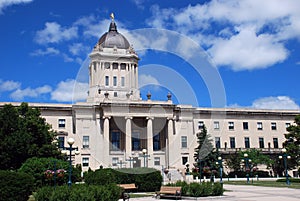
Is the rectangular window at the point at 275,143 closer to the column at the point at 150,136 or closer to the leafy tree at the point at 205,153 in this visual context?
the leafy tree at the point at 205,153

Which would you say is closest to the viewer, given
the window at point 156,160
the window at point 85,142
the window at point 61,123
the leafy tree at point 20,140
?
the leafy tree at point 20,140

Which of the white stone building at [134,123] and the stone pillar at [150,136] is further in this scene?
the white stone building at [134,123]

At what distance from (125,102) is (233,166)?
19789 millimetres

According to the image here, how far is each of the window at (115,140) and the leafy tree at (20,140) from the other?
18909mm

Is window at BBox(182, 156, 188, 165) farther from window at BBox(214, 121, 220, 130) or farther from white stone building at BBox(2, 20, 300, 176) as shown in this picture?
window at BBox(214, 121, 220, 130)

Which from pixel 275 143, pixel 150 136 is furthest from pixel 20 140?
pixel 275 143

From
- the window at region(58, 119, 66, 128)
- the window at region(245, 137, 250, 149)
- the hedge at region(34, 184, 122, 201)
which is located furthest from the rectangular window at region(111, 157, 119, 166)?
the hedge at region(34, 184, 122, 201)

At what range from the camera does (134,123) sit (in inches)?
2363

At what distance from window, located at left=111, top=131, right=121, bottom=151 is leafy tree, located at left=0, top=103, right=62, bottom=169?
744 inches

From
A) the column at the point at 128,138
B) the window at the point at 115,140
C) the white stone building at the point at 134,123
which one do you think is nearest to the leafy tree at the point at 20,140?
the white stone building at the point at 134,123

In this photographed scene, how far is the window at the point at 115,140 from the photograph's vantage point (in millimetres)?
58906

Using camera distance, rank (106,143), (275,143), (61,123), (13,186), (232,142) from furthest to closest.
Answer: (275,143) < (232,142) < (61,123) < (106,143) < (13,186)

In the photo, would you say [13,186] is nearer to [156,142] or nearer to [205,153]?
[205,153]

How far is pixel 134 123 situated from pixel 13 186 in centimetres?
4375
